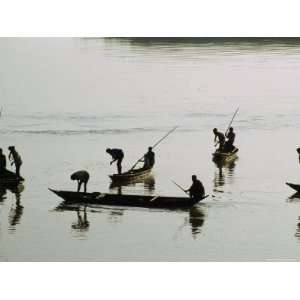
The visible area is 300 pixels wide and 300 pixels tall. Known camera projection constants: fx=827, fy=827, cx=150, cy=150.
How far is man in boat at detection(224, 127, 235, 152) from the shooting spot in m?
8.24

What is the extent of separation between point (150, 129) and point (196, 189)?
767mm

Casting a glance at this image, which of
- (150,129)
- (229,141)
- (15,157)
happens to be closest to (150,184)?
(150,129)

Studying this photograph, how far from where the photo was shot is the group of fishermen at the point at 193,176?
8.27 meters

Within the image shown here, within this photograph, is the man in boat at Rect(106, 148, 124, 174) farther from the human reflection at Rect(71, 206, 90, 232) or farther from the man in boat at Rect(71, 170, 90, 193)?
the human reflection at Rect(71, 206, 90, 232)

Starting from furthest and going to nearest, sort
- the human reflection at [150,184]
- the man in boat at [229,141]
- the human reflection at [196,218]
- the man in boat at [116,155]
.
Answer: the human reflection at [150,184] < the man in boat at [116,155] < the man in boat at [229,141] < the human reflection at [196,218]

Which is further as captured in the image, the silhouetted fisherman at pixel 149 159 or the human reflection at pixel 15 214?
the silhouetted fisherman at pixel 149 159

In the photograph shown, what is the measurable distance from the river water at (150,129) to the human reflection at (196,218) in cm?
1

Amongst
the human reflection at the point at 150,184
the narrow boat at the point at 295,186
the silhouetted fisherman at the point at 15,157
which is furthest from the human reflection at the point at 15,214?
the narrow boat at the point at 295,186

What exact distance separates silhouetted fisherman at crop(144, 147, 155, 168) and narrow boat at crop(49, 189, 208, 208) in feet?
1.07

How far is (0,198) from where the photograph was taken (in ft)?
27.6

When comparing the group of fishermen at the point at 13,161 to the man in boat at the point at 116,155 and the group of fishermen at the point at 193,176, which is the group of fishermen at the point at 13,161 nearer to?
the group of fishermen at the point at 193,176

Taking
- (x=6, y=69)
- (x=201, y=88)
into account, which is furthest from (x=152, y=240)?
(x=6, y=69)

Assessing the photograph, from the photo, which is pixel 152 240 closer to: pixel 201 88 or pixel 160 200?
pixel 160 200

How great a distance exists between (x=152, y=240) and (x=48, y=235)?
1.03 meters
